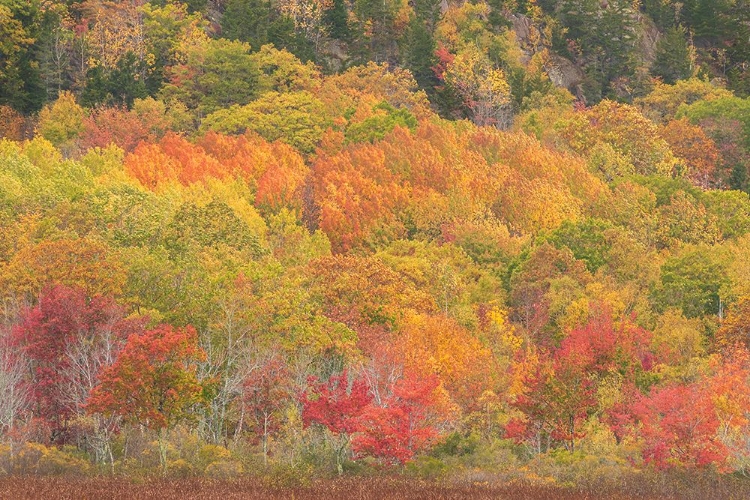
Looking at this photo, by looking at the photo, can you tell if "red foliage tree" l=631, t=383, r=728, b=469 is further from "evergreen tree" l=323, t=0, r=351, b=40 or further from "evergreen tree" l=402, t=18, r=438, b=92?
"evergreen tree" l=323, t=0, r=351, b=40

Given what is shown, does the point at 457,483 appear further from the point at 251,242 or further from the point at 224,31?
the point at 224,31

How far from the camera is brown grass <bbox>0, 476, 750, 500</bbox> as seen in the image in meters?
45.1

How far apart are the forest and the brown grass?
1.09 m

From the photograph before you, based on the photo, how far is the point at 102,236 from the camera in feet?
243

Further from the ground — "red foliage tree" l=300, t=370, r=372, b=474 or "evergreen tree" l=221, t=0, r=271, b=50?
"evergreen tree" l=221, t=0, r=271, b=50

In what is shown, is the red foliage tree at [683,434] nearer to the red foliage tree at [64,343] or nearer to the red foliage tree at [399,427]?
the red foliage tree at [399,427]

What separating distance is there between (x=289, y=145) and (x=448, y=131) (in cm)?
1449

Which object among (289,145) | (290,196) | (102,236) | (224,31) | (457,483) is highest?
(224,31)

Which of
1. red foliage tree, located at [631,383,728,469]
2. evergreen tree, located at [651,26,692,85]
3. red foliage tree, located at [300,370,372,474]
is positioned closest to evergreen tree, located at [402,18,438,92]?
evergreen tree, located at [651,26,692,85]

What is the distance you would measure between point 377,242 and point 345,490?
5112cm

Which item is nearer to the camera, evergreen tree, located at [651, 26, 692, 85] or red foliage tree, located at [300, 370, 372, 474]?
red foliage tree, located at [300, 370, 372, 474]

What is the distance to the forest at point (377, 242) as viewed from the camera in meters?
57.7

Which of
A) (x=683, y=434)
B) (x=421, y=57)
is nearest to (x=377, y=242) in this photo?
(x=683, y=434)

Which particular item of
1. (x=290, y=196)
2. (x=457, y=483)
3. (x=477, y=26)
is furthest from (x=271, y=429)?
(x=477, y=26)
